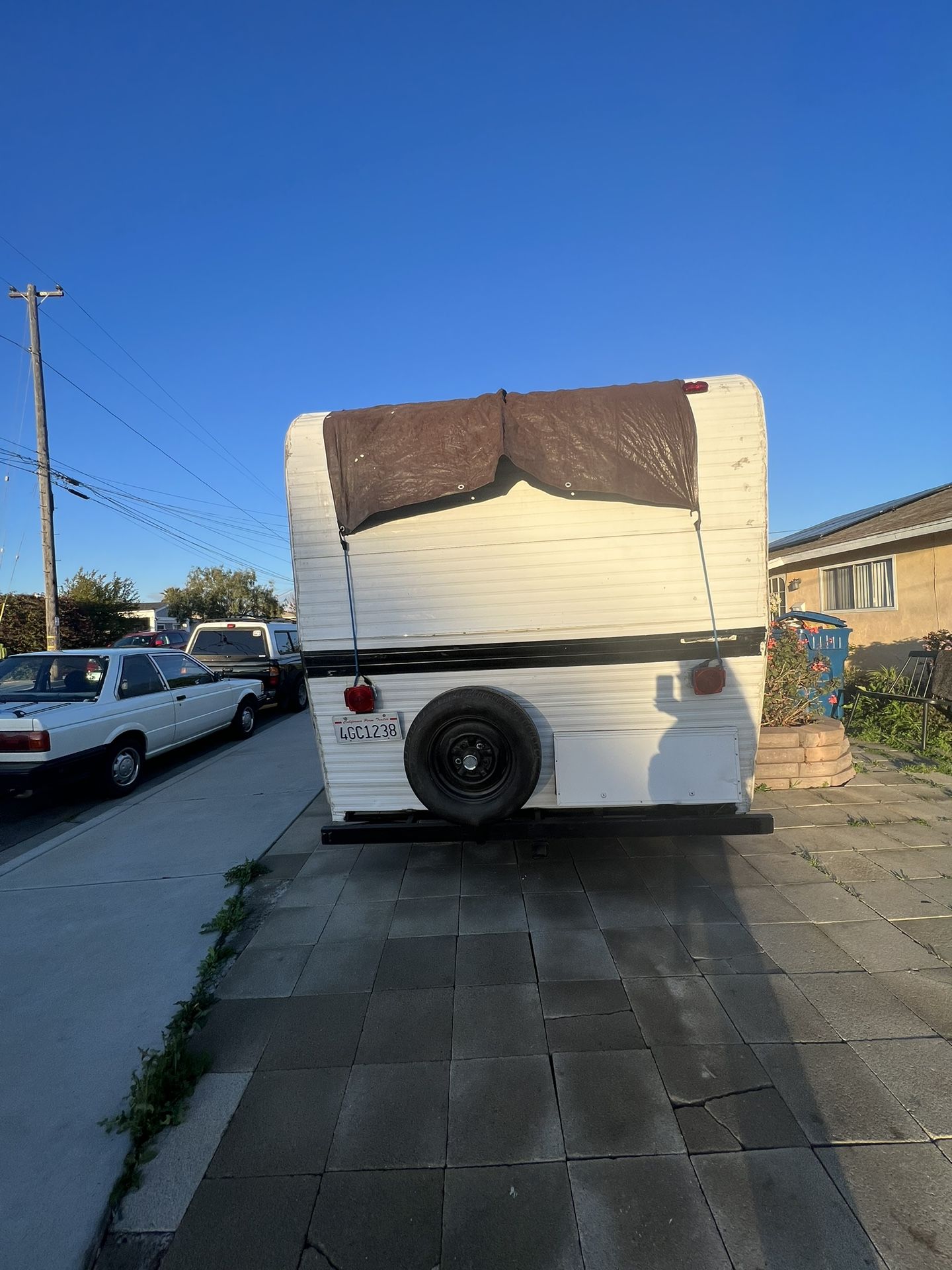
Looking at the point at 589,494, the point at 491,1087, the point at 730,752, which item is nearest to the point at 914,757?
the point at 730,752

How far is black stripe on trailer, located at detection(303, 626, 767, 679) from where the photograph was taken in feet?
11.5

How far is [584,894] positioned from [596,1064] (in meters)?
1.45

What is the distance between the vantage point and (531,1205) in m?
1.94

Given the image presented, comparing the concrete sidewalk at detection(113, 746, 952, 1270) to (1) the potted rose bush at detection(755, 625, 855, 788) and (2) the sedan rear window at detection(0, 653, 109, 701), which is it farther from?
(2) the sedan rear window at detection(0, 653, 109, 701)

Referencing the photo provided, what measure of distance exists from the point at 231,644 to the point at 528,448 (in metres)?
10.6

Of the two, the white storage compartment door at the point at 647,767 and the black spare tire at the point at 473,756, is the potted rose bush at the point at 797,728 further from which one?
the black spare tire at the point at 473,756

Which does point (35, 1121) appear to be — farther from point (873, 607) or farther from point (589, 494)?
point (873, 607)

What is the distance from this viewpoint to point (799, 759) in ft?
19.0

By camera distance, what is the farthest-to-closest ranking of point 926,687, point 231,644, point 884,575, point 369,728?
point 231,644
point 884,575
point 926,687
point 369,728

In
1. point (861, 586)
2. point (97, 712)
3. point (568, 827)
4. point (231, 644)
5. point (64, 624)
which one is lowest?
point (568, 827)

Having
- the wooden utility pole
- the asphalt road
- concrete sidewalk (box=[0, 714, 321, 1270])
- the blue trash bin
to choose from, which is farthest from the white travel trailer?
the wooden utility pole

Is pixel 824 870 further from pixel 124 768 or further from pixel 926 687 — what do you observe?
pixel 124 768

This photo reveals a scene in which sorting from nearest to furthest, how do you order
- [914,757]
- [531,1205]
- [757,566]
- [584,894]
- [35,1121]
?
[531,1205], [35,1121], [757,566], [584,894], [914,757]

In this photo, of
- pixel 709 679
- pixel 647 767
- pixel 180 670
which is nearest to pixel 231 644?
pixel 180 670
